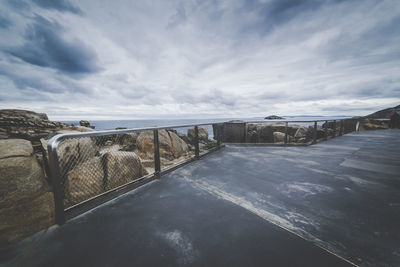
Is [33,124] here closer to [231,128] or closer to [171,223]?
[171,223]

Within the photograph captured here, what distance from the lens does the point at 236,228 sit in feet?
5.22

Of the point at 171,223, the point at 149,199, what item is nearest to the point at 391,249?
the point at 171,223

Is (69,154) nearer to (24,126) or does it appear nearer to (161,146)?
(24,126)

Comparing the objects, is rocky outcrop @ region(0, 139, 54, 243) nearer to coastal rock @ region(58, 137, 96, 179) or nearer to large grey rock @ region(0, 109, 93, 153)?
coastal rock @ region(58, 137, 96, 179)

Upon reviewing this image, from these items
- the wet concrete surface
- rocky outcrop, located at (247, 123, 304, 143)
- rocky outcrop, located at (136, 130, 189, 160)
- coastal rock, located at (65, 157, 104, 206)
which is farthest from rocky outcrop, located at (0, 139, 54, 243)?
rocky outcrop, located at (247, 123, 304, 143)

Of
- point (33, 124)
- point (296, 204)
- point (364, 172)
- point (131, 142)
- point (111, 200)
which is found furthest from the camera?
point (131, 142)

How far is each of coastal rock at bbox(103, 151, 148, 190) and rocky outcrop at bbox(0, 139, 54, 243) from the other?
1.16 m

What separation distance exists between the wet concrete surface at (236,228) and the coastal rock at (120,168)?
2.72ft

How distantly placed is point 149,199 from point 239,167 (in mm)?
2151

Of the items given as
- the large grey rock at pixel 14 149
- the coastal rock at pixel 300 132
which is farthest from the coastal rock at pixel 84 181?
the coastal rock at pixel 300 132

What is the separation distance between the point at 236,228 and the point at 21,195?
2.31 metres

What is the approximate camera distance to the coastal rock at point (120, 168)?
2945mm

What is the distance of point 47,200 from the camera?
174cm

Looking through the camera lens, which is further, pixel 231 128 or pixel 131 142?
pixel 231 128
